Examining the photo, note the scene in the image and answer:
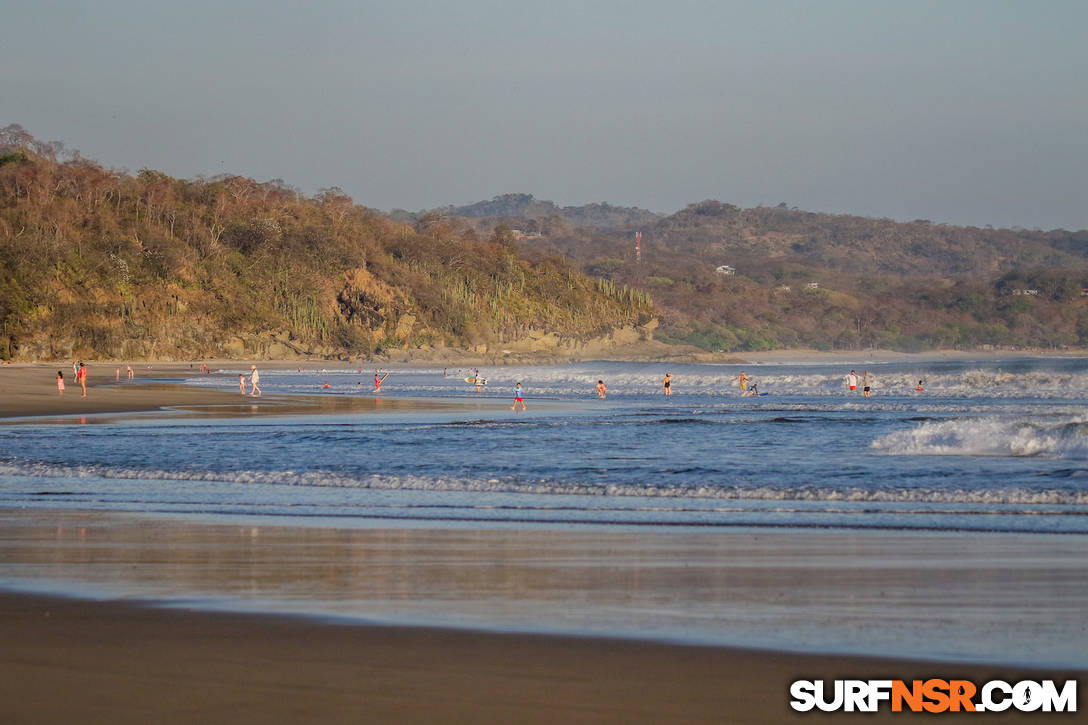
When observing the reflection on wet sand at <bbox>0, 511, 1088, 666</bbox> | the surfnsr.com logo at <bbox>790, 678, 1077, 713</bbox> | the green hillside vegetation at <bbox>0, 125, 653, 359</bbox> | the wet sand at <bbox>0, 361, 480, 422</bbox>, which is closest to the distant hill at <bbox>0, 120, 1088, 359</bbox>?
the green hillside vegetation at <bbox>0, 125, 653, 359</bbox>

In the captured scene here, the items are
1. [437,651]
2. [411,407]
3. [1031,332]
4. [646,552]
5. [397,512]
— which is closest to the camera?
[437,651]

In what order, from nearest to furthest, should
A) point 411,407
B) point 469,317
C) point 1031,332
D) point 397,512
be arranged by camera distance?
1. point 397,512
2. point 411,407
3. point 469,317
4. point 1031,332

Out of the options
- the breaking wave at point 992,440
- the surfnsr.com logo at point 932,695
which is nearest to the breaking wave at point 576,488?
the breaking wave at point 992,440

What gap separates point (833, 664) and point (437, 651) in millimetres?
2134

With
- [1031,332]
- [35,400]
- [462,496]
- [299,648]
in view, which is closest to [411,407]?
[35,400]

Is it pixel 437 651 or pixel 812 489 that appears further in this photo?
pixel 812 489

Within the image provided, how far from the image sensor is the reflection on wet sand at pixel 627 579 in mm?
6453

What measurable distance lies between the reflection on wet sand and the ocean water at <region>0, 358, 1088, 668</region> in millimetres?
31

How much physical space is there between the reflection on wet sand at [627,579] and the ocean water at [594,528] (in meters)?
0.03

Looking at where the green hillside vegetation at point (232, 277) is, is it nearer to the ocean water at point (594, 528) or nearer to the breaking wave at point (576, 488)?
the ocean water at point (594, 528)

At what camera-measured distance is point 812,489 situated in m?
13.6

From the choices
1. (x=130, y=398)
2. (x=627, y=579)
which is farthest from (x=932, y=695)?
(x=130, y=398)

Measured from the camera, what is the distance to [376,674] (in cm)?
546

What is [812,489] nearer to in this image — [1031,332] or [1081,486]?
[1081,486]
